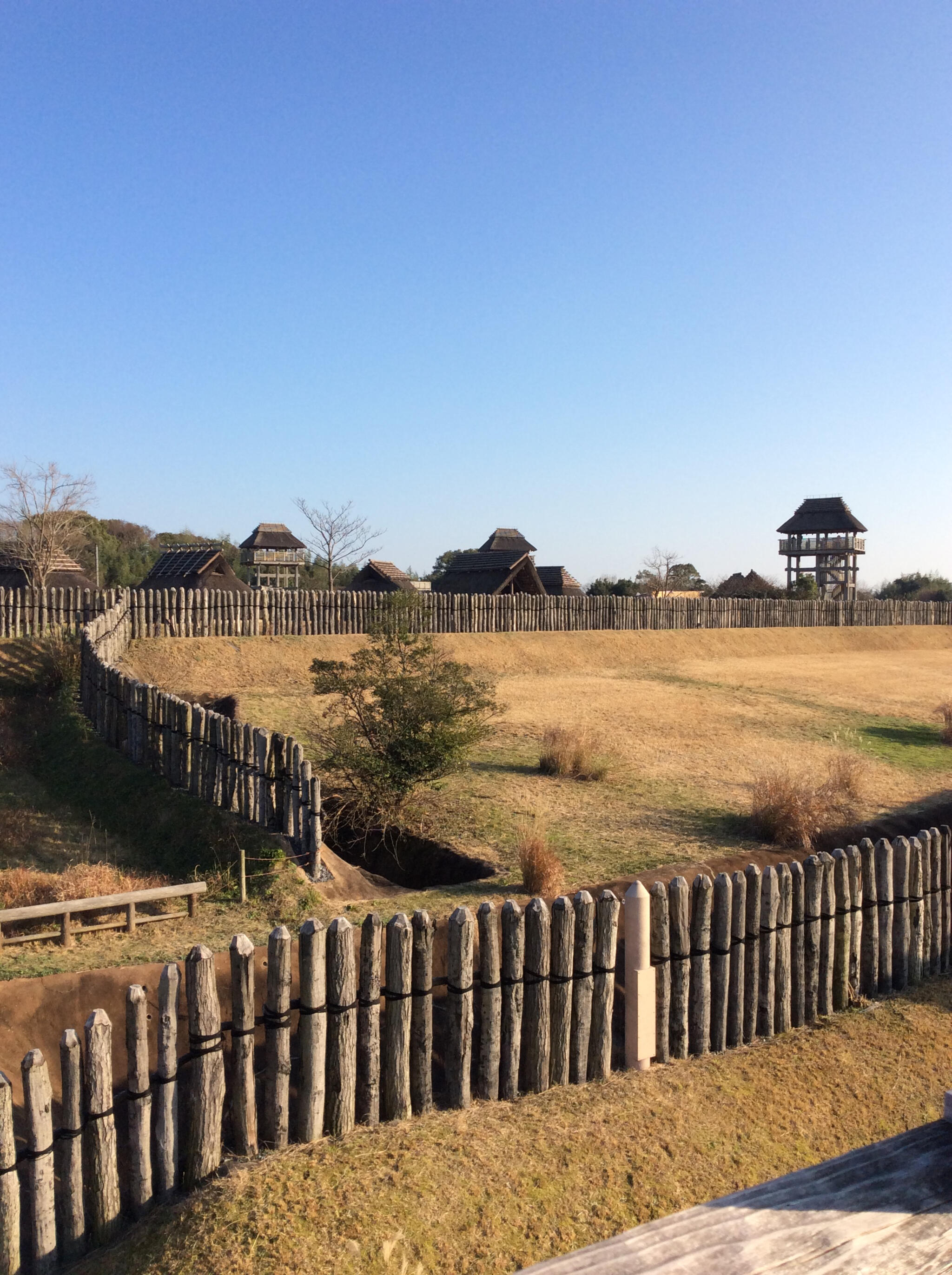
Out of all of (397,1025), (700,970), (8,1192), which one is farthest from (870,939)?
(8,1192)

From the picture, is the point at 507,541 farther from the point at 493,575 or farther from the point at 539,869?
the point at 539,869

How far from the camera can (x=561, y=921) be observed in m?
5.65

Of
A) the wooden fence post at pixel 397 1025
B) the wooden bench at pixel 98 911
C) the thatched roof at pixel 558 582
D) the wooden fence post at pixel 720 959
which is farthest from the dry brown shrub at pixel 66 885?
the thatched roof at pixel 558 582

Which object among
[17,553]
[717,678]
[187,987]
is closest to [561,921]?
[187,987]

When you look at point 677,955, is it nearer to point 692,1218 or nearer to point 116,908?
point 692,1218

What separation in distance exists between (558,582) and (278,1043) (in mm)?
44327

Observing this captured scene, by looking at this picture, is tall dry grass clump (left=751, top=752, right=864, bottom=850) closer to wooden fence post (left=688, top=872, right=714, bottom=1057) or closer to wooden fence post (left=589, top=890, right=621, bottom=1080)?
wooden fence post (left=688, top=872, right=714, bottom=1057)

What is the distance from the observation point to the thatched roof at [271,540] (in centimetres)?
6088

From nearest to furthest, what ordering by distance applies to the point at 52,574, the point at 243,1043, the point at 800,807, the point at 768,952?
1. the point at 243,1043
2. the point at 768,952
3. the point at 800,807
4. the point at 52,574

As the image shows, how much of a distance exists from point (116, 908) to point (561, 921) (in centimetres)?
494

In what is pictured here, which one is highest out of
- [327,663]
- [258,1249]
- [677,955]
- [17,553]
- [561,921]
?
[17,553]

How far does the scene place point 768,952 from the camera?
6.50m

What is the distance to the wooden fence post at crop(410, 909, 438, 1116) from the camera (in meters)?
5.31

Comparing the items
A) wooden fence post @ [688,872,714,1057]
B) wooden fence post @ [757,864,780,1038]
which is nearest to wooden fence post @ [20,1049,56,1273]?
wooden fence post @ [688,872,714,1057]
